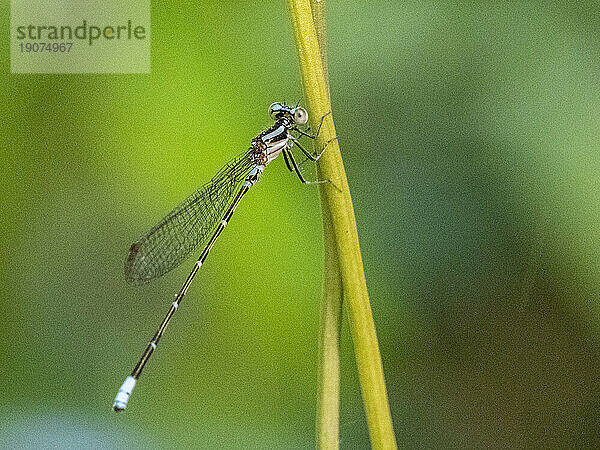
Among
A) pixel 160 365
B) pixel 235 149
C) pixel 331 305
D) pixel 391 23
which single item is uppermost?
pixel 391 23

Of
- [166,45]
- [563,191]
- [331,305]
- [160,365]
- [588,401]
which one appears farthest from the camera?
[160,365]

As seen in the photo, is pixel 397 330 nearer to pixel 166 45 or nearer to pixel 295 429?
pixel 295 429

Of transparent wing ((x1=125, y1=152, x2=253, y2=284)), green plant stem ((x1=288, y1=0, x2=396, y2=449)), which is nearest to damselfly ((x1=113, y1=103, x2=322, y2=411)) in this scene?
transparent wing ((x1=125, y1=152, x2=253, y2=284))

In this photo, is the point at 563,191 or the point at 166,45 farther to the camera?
the point at 166,45

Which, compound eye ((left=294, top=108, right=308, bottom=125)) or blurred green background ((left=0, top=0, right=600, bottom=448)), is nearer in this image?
compound eye ((left=294, top=108, right=308, bottom=125))

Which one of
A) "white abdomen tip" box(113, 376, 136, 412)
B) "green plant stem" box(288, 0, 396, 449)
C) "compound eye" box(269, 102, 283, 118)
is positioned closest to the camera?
"green plant stem" box(288, 0, 396, 449)

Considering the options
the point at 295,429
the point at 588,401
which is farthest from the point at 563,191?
the point at 295,429

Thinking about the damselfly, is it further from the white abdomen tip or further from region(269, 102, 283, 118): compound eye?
the white abdomen tip

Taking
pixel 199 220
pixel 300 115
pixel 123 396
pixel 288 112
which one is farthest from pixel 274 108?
pixel 123 396

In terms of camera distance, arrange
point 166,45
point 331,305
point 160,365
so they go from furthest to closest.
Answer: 1. point 160,365
2. point 166,45
3. point 331,305
